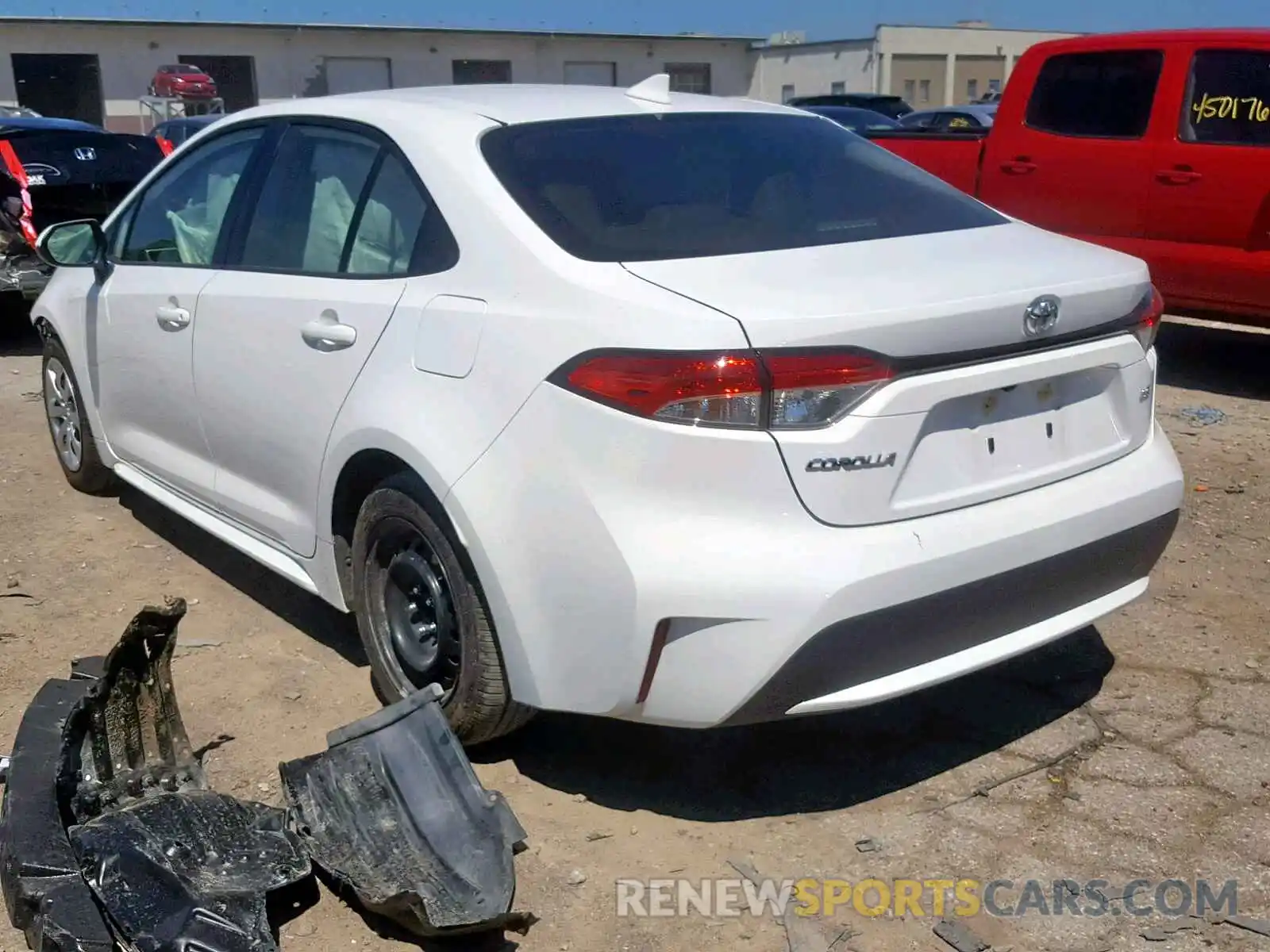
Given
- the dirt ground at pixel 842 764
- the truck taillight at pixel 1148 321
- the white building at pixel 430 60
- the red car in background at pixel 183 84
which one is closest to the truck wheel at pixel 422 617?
the dirt ground at pixel 842 764

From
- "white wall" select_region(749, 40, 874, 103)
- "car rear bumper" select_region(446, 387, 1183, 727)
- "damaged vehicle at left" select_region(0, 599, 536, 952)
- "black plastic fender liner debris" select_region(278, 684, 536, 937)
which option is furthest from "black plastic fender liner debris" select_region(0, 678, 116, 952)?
"white wall" select_region(749, 40, 874, 103)

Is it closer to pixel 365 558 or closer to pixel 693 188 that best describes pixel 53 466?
pixel 365 558

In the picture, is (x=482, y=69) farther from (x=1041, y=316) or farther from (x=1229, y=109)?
(x=1041, y=316)

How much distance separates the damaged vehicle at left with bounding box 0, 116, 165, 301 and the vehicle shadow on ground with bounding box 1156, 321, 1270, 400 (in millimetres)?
6986

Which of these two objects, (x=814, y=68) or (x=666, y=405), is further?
(x=814, y=68)

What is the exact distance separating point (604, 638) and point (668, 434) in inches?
18.2

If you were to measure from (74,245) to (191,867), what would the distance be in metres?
2.92

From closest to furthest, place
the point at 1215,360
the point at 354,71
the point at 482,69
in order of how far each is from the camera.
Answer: the point at 1215,360
the point at 354,71
the point at 482,69

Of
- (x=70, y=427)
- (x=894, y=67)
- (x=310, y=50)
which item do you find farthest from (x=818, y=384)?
(x=894, y=67)

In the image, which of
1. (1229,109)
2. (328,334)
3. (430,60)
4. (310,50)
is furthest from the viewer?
(430,60)

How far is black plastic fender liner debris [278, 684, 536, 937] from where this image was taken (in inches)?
106

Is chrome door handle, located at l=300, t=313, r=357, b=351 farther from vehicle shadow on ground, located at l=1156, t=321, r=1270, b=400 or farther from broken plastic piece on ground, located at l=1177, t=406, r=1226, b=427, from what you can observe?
vehicle shadow on ground, located at l=1156, t=321, r=1270, b=400

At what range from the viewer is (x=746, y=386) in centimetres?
260

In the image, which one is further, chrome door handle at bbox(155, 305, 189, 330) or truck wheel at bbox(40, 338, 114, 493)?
truck wheel at bbox(40, 338, 114, 493)
